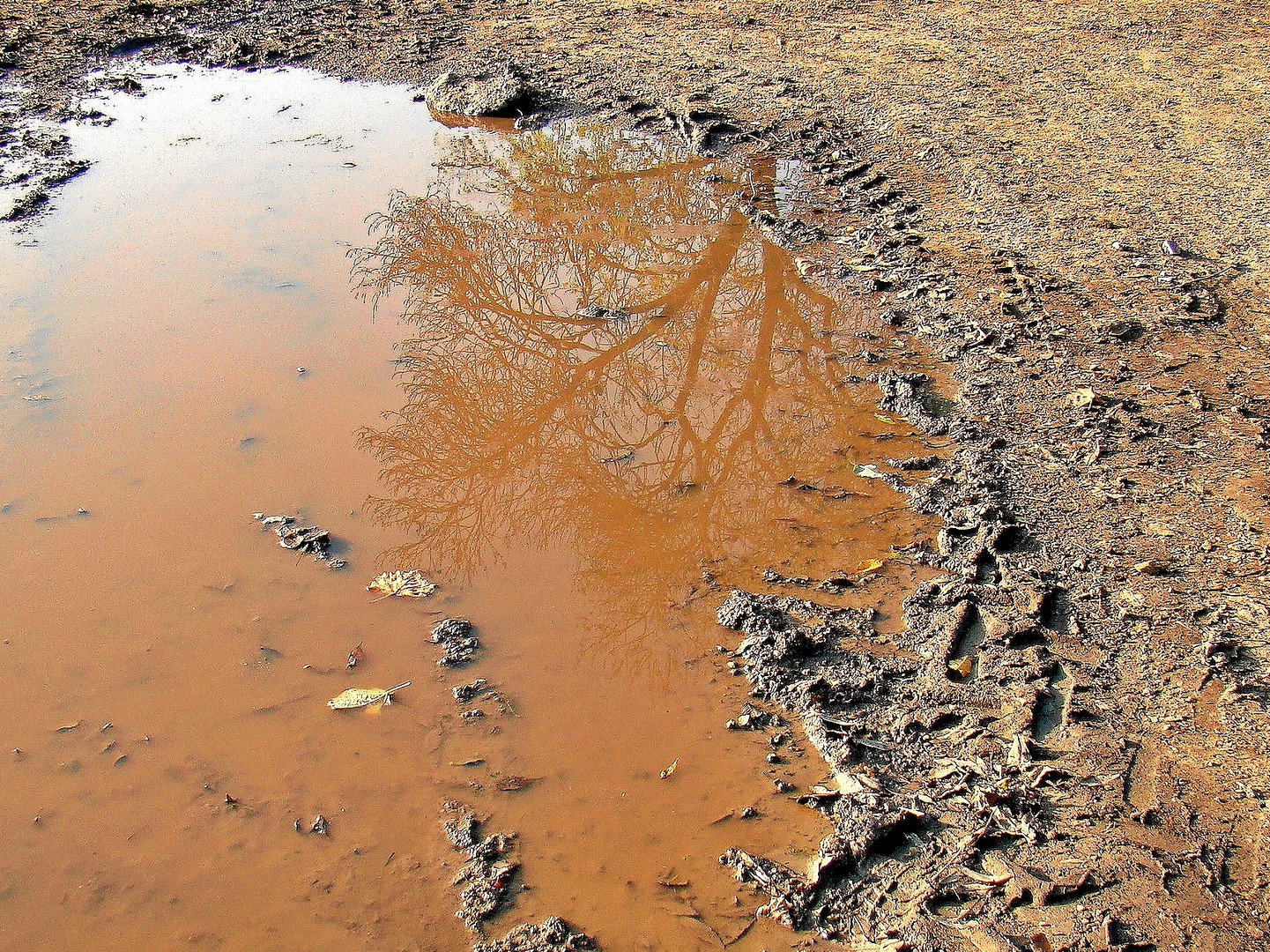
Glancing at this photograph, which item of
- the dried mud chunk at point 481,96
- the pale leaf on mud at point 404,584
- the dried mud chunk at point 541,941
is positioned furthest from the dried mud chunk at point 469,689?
the dried mud chunk at point 481,96

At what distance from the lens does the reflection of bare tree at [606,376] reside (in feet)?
11.7

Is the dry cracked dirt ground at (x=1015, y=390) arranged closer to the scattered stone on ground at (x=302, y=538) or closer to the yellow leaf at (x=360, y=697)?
the yellow leaf at (x=360, y=697)

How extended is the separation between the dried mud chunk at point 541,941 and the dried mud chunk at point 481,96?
6.12m

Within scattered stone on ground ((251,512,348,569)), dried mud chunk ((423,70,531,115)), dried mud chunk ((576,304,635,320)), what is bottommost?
scattered stone on ground ((251,512,348,569))

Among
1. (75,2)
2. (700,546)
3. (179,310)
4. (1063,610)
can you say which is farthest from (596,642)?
(75,2)

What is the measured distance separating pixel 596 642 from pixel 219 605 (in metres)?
1.36

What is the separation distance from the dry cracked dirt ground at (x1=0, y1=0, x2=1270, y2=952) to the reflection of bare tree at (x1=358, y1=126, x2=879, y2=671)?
0.41 m

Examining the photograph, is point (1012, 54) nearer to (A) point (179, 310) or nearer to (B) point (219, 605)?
(A) point (179, 310)

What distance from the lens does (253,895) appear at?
2.39 m

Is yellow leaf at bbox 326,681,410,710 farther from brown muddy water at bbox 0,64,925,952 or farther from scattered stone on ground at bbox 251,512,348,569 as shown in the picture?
scattered stone on ground at bbox 251,512,348,569

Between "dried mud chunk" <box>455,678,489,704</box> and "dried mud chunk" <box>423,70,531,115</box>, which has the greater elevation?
"dried mud chunk" <box>423,70,531,115</box>

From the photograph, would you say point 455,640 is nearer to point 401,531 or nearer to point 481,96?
point 401,531

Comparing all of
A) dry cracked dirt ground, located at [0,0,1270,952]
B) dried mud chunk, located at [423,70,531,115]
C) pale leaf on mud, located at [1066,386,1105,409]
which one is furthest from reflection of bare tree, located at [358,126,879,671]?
dried mud chunk, located at [423,70,531,115]

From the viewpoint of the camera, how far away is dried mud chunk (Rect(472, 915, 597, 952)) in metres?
2.26
